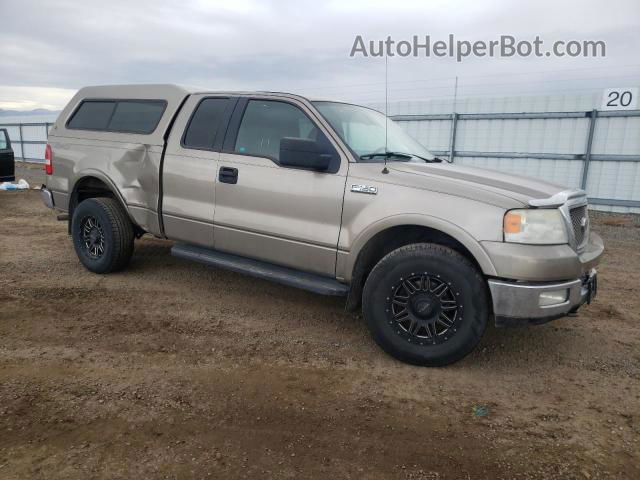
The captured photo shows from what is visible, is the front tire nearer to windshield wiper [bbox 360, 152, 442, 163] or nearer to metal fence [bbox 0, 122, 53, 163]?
windshield wiper [bbox 360, 152, 442, 163]

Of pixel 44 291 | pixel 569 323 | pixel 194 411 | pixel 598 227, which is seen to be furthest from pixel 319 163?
pixel 598 227

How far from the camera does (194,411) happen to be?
273 centimetres

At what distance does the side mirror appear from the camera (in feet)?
11.5

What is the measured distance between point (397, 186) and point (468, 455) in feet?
5.81

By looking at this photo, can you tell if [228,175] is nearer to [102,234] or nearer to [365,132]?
[365,132]

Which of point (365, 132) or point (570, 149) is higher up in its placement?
point (570, 149)

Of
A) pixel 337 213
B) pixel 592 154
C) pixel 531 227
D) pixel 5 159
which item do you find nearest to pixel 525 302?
pixel 531 227

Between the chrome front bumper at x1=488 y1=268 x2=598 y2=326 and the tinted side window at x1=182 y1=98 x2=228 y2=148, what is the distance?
2.74 m

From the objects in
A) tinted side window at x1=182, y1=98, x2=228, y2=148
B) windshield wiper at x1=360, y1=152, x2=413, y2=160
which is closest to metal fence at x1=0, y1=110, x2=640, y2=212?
windshield wiper at x1=360, y1=152, x2=413, y2=160

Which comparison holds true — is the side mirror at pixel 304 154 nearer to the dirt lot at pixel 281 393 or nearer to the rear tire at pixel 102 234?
the dirt lot at pixel 281 393

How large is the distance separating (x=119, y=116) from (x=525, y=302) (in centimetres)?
436

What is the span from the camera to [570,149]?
11320 millimetres

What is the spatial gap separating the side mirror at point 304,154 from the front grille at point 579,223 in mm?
1794

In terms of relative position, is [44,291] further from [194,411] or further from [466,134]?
[466,134]
